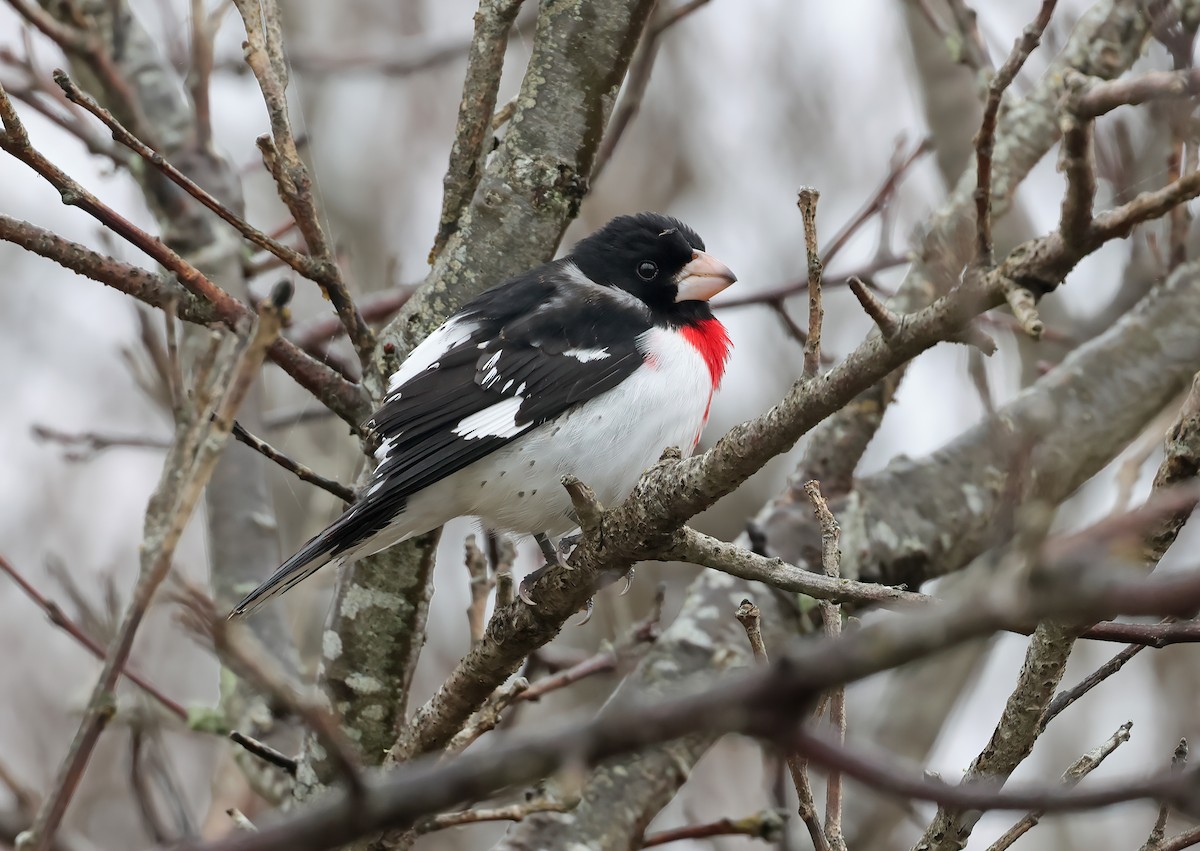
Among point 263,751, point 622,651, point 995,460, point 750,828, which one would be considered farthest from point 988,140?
point 995,460

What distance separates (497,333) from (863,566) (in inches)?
66.0

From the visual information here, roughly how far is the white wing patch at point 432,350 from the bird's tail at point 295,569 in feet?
1.51

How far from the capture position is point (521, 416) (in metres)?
3.73

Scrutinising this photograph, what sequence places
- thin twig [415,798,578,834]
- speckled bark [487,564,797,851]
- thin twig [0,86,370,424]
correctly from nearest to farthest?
thin twig [0,86,370,424]
thin twig [415,798,578,834]
speckled bark [487,564,797,851]

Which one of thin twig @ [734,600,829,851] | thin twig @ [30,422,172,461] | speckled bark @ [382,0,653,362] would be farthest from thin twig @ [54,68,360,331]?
thin twig @ [30,422,172,461]

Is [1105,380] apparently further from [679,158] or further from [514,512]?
[679,158]

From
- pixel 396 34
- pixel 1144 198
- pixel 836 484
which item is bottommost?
pixel 1144 198

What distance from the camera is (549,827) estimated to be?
12.5 ft

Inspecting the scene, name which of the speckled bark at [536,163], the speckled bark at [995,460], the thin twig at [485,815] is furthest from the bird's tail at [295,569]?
the speckled bark at [995,460]

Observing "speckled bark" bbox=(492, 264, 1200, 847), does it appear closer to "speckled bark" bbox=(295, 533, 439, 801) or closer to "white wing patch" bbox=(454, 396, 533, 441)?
"white wing patch" bbox=(454, 396, 533, 441)

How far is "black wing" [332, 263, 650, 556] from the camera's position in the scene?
11.4 feet

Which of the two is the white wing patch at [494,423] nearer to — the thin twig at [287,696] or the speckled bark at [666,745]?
the speckled bark at [666,745]

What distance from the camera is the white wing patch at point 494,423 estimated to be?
3662 millimetres

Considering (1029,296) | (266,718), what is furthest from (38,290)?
(1029,296)
